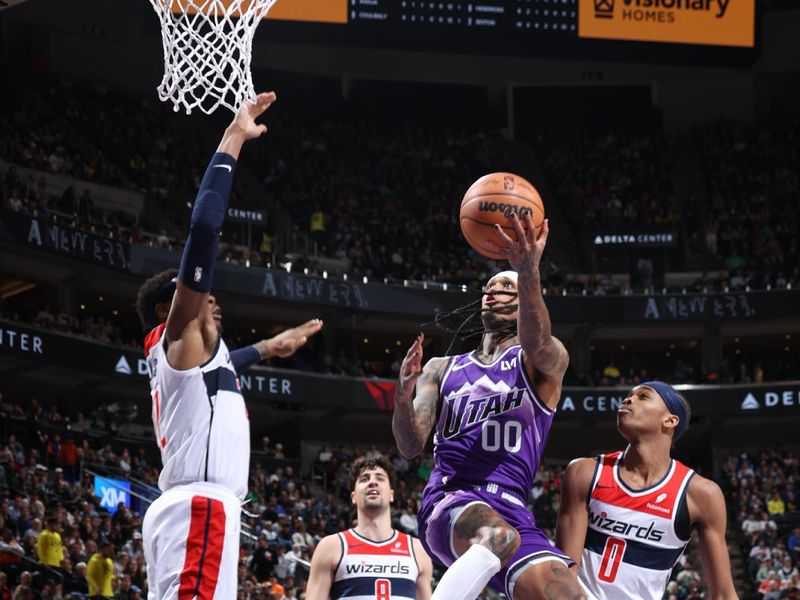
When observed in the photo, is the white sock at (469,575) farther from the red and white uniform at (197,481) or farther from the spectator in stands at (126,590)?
the spectator in stands at (126,590)

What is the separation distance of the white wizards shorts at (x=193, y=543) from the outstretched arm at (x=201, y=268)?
1.87 feet

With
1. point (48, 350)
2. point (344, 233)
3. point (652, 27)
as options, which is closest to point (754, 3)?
point (652, 27)

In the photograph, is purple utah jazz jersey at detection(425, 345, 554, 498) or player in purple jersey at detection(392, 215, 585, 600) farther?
purple utah jazz jersey at detection(425, 345, 554, 498)

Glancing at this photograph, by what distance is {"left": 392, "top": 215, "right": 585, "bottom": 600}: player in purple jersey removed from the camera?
543 cm

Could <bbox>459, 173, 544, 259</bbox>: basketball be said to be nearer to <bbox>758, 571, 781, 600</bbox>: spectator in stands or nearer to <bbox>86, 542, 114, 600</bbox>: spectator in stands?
<bbox>86, 542, 114, 600</bbox>: spectator in stands

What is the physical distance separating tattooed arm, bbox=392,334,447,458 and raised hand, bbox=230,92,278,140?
122cm

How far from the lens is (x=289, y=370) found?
29.6m

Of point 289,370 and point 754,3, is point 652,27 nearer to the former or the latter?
point 754,3

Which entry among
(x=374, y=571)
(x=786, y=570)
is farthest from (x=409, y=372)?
(x=786, y=570)

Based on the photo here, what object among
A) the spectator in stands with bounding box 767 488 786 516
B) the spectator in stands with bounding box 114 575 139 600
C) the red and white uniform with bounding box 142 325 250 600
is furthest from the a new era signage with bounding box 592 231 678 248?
the red and white uniform with bounding box 142 325 250 600

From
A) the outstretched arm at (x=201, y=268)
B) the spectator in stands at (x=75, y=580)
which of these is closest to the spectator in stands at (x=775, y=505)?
the spectator in stands at (x=75, y=580)

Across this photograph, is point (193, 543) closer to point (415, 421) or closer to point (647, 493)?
point (415, 421)

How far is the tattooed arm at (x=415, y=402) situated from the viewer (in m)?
5.86

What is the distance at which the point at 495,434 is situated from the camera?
5984 mm
